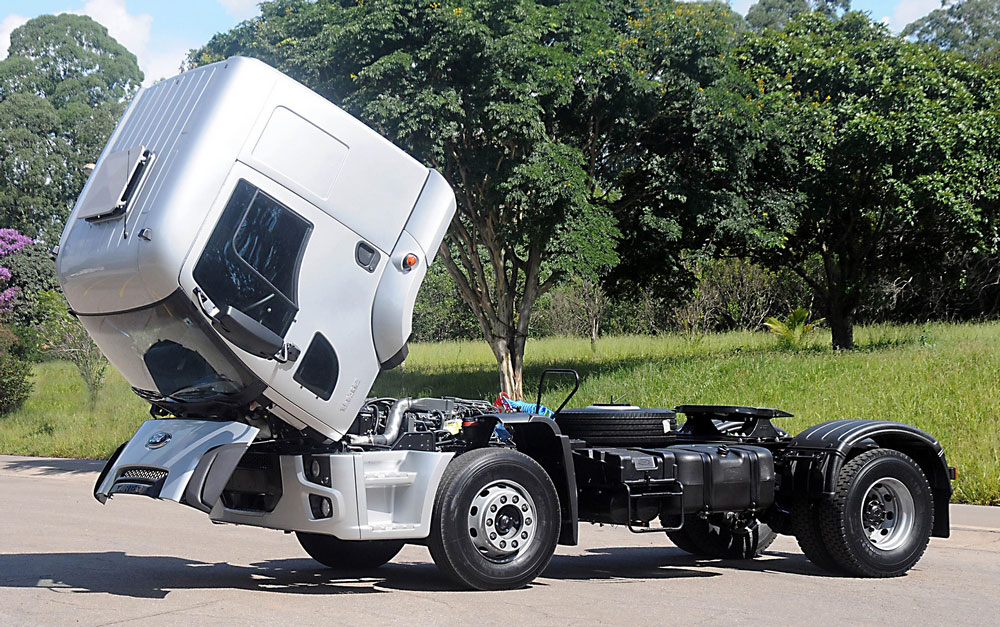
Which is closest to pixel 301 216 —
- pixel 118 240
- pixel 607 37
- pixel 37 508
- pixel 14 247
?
pixel 118 240

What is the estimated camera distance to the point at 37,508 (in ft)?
44.8

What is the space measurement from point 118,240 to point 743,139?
1742 centimetres

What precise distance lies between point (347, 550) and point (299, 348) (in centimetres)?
248

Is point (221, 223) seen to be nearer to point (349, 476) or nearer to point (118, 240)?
point (118, 240)

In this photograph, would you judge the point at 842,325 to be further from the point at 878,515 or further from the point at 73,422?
the point at 878,515

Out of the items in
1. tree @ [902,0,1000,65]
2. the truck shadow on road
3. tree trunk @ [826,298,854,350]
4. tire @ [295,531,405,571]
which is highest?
tree @ [902,0,1000,65]

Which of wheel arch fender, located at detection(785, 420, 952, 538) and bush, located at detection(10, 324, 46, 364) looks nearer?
wheel arch fender, located at detection(785, 420, 952, 538)

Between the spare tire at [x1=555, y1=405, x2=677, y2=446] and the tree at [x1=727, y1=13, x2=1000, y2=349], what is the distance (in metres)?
14.4

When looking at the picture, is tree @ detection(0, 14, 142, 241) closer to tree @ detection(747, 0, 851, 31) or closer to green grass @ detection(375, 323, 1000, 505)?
green grass @ detection(375, 323, 1000, 505)

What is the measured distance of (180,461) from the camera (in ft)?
22.7

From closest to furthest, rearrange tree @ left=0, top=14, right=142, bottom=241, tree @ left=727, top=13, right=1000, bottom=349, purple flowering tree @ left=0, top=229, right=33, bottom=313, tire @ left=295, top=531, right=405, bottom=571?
tire @ left=295, top=531, right=405, bottom=571 → tree @ left=727, top=13, right=1000, bottom=349 → purple flowering tree @ left=0, top=229, right=33, bottom=313 → tree @ left=0, top=14, right=142, bottom=241

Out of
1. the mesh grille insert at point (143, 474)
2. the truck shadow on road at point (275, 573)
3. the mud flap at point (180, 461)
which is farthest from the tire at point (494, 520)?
Result: the mesh grille insert at point (143, 474)

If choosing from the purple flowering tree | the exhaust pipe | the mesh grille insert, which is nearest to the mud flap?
the mesh grille insert

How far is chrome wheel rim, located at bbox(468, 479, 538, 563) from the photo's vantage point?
754 centimetres
